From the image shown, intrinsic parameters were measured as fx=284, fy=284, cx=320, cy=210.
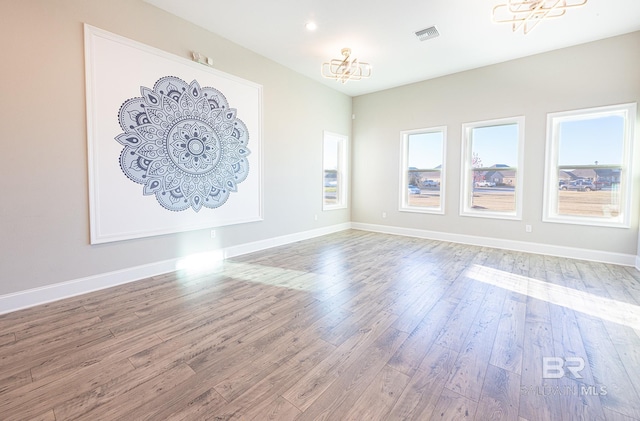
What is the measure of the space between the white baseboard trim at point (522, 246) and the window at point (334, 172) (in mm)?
1127

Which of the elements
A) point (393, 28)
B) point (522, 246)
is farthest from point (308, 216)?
point (522, 246)

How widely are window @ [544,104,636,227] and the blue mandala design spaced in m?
5.10

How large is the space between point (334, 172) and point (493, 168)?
3.31 m

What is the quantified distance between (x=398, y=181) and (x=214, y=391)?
18.6 ft

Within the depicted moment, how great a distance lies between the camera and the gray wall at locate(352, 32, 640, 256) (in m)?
4.18

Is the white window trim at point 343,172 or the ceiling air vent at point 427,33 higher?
the ceiling air vent at point 427,33

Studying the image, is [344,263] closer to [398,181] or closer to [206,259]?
[206,259]

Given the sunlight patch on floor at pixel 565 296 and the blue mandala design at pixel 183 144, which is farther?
the blue mandala design at pixel 183 144

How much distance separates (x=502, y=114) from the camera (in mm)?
5051

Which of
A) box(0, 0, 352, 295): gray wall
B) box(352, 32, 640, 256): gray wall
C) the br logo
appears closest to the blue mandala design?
box(0, 0, 352, 295): gray wall

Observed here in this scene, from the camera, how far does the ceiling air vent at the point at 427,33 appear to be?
392 cm

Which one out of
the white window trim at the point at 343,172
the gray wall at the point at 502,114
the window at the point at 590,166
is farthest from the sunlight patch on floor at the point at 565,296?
the white window trim at the point at 343,172

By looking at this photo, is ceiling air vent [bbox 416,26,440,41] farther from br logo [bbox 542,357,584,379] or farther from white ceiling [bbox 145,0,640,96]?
br logo [bbox 542,357,584,379]

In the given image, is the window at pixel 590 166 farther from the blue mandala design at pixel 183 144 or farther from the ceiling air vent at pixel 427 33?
the blue mandala design at pixel 183 144
